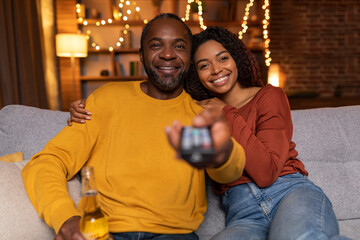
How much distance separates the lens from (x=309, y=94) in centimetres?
543

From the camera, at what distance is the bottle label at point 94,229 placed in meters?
0.81

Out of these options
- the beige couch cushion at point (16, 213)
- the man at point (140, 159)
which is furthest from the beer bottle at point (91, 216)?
the beige couch cushion at point (16, 213)

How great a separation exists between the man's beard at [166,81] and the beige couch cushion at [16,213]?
0.57m

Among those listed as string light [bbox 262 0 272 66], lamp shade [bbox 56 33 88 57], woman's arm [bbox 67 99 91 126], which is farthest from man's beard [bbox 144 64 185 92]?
string light [bbox 262 0 272 66]

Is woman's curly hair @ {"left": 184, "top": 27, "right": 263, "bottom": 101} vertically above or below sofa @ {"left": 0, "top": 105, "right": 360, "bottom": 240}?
above

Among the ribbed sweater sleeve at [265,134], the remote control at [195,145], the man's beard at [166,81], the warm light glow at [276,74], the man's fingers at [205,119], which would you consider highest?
the man's fingers at [205,119]

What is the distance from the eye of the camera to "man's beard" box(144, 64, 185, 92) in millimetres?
1358

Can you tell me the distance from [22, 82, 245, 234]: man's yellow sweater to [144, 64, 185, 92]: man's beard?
6 cm

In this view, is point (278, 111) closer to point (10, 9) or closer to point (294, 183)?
point (294, 183)

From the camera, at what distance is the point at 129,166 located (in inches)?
47.6

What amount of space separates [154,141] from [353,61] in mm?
5222

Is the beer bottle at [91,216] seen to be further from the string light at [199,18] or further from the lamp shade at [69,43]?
the string light at [199,18]

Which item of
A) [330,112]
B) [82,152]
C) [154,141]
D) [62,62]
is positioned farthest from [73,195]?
[62,62]

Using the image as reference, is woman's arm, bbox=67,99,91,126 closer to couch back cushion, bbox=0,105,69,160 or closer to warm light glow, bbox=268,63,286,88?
couch back cushion, bbox=0,105,69,160
